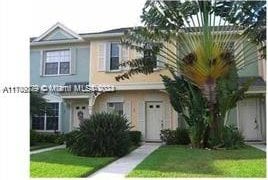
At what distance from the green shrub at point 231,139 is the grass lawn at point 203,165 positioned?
128 cm

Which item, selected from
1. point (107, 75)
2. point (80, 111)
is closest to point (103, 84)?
point (107, 75)

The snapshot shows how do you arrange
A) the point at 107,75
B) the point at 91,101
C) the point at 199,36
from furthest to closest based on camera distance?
the point at 107,75
the point at 91,101
the point at 199,36

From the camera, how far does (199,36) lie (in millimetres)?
10711

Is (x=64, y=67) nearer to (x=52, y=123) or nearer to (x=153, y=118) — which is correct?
(x=52, y=123)

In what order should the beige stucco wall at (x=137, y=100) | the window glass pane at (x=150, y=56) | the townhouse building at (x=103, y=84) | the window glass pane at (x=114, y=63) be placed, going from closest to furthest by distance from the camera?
the window glass pane at (x=150, y=56) < the townhouse building at (x=103, y=84) < the beige stucco wall at (x=137, y=100) < the window glass pane at (x=114, y=63)

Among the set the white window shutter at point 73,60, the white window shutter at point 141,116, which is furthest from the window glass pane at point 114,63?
the white window shutter at point 141,116

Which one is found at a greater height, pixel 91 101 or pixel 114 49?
pixel 114 49

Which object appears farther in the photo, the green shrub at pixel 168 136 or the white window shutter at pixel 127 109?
the white window shutter at pixel 127 109

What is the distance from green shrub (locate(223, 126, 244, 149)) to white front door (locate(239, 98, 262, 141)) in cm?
168

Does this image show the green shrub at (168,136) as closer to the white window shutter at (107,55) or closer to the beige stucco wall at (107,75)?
the beige stucco wall at (107,75)

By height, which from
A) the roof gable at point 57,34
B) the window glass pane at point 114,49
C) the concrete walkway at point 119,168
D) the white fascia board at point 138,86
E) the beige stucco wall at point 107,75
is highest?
the roof gable at point 57,34

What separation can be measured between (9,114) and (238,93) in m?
8.80

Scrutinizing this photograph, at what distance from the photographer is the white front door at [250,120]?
14.3m

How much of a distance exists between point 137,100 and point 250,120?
15.5 feet
